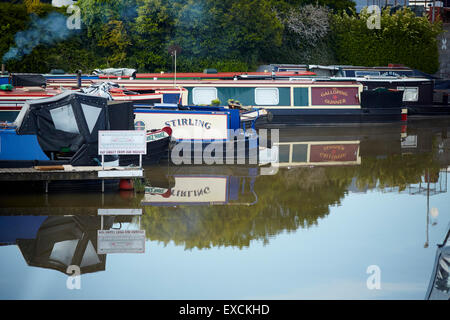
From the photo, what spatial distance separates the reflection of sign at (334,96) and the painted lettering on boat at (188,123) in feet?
23.0

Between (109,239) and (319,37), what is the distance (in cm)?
2189

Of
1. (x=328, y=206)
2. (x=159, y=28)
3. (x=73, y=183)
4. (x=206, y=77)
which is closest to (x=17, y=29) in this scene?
(x=159, y=28)

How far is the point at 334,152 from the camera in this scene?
52.6 feet

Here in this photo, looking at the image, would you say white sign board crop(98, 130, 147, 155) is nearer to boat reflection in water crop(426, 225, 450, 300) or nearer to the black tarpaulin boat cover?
the black tarpaulin boat cover

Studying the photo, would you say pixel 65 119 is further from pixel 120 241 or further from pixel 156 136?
pixel 120 241

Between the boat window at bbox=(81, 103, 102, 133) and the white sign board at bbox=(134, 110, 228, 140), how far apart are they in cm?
265

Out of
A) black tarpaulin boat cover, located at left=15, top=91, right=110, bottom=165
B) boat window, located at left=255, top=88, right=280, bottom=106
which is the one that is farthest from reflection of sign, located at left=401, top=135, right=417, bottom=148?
black tarpaulin boat cover, located at left=15, top=91, right=110, bottom=165

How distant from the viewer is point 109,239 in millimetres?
8633

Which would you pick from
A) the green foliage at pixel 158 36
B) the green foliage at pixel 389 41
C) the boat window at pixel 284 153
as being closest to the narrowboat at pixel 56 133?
the boat window at pixel 284 153

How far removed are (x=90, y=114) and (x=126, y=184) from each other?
1403mm

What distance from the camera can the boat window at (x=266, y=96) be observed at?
2014cm

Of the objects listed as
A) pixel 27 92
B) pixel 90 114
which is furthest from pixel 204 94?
pixel 90 114

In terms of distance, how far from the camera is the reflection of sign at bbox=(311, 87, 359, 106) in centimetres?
2067

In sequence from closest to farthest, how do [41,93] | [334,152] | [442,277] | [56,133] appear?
[442,277] < [56,133] < [41,93] < [334,152]
